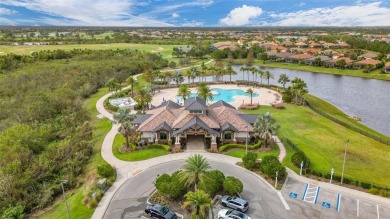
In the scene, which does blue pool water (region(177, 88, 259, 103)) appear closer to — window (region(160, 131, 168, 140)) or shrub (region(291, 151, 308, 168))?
window (region(160, 131, 168, 140))

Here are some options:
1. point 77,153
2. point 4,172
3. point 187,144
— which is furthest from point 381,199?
point 4,172

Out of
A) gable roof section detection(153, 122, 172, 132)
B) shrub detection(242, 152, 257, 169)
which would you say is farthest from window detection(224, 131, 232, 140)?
gable roof section detection(153, 122, 172, 132)

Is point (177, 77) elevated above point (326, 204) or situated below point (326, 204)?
above

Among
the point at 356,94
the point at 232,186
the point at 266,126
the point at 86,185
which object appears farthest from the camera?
the point at 356,94

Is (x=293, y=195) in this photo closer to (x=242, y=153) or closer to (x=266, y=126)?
(x=242, y=153)

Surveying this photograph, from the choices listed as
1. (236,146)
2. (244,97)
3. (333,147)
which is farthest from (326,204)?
(244,97)

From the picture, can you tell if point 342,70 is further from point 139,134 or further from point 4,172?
point 4,172

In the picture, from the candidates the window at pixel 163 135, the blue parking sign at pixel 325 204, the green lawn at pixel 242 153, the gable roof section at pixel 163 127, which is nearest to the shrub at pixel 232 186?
the blue parking sign at pixel 325 204
